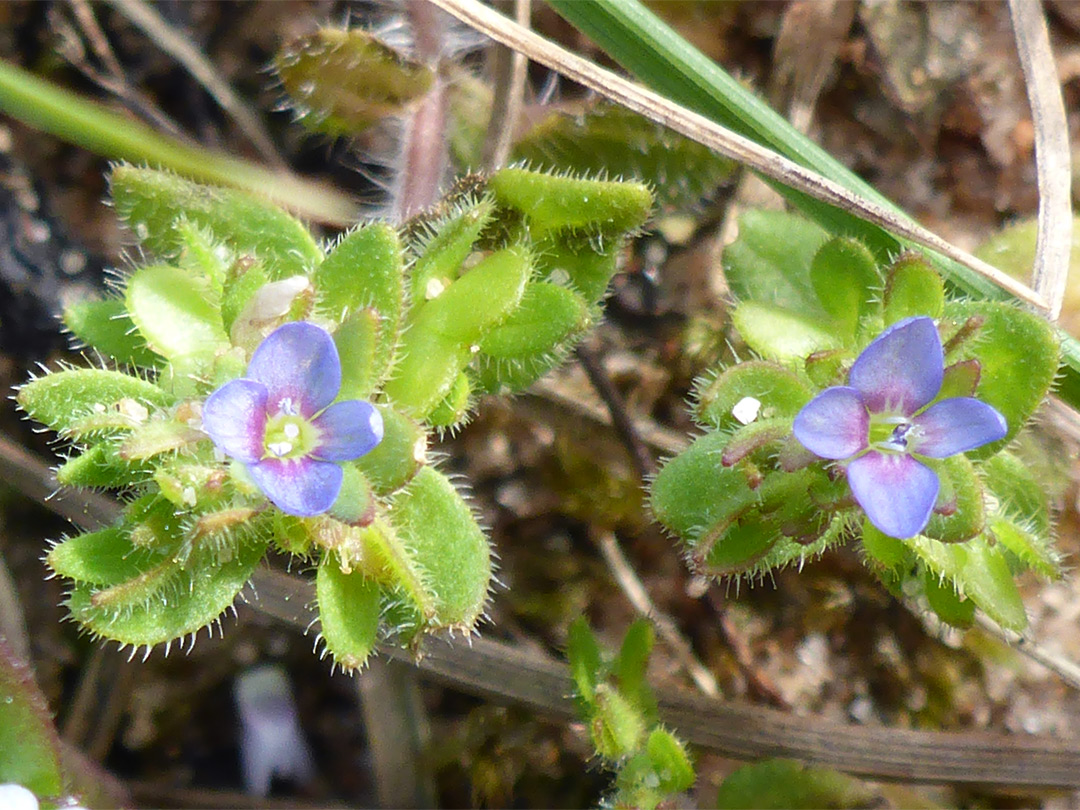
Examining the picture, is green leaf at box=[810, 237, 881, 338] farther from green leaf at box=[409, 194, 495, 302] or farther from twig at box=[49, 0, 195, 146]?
twig at box=[49, 0, 195, 146]

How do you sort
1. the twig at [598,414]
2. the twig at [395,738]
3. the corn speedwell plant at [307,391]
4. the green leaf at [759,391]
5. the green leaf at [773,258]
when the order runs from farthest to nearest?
1. the twig at [598,414]
2. the twig at [395,738]
3. the green leaf at [773,258]
4. the green leaf at [759,391]
5. the corn speedwell plant at [307,391]

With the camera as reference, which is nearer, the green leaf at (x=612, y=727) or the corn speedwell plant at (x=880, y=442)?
the corn speedwell plant at (x=880, y=442)

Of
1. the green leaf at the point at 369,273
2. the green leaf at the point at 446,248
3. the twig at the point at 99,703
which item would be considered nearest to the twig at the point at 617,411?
the green leaf at the point at 446,248

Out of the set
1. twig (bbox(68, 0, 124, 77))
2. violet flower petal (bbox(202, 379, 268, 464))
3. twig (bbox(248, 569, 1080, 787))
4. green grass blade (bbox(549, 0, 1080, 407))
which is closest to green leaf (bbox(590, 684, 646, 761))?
twig (bbox(248, 569, 1080, 787))

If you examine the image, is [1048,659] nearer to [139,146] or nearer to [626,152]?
[626,152]

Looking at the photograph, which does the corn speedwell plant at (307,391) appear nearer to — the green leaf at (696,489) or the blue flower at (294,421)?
the blue flower at (294,421)

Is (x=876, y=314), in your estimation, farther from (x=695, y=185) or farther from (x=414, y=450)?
(x=414, y=450)

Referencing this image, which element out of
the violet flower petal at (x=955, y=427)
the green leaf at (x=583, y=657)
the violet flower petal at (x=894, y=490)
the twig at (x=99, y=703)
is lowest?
the twig at (x=99, y=703)
